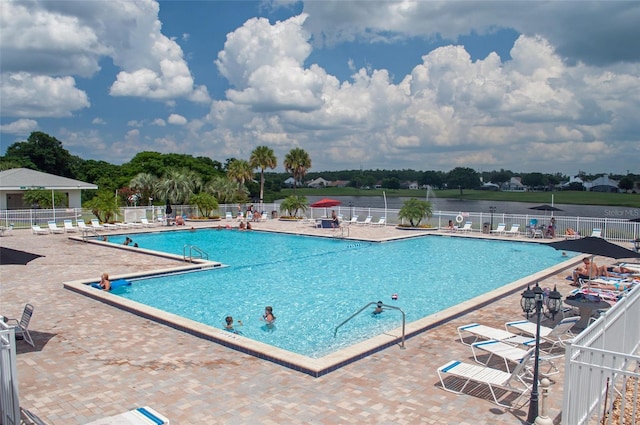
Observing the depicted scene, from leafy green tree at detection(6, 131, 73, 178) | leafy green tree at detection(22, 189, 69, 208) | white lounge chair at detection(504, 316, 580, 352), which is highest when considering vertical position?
leafy green tree at detection(6, 131, 73, 178)

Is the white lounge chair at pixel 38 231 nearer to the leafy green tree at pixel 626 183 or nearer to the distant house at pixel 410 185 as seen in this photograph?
the distant house at pixel 410 185

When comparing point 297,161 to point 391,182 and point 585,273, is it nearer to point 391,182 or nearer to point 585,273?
point 585,273

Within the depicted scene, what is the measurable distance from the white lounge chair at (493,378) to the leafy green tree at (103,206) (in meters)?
25.4

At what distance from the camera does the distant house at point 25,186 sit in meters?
34.7

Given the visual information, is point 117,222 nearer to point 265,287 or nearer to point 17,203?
point 17,203

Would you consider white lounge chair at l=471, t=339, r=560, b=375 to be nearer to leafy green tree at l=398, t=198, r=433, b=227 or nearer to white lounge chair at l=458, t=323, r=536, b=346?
white lounge chair at l=458, t=323, r=536, b=346

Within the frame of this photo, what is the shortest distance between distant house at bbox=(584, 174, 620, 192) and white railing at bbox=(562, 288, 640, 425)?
364 feet

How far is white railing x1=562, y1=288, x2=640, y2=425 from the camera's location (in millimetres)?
4727

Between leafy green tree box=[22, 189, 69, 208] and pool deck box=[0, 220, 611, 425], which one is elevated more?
leafy green tree box=[22, 189, 69, 208]

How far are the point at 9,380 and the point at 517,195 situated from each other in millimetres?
120973

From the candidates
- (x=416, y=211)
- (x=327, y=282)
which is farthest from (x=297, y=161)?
(x=327, y=282)

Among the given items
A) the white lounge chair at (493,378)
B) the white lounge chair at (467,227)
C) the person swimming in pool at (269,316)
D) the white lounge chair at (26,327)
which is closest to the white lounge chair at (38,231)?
the white lounge chair at (26,327)

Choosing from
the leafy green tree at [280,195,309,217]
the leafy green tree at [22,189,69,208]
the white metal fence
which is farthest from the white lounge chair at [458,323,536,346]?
the leafy green tree at [22,189,69,208]

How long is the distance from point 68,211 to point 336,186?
306 ft
